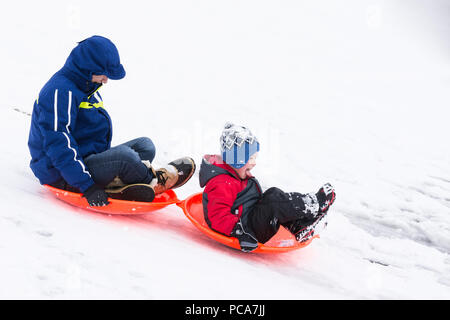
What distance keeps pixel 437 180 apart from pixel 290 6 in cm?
1148

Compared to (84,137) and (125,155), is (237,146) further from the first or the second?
(84,137)

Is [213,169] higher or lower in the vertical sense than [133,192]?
higher

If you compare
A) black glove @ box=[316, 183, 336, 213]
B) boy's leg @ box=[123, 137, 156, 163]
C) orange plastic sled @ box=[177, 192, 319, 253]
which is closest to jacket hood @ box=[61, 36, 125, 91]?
boy's leg @ box=[123, 137, 156, 163]

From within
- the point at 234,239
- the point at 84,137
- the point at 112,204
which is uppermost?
the point at 84,137

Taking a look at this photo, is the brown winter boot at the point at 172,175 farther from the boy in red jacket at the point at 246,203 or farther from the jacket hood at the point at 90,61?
the jacket hood at the point at 90,61

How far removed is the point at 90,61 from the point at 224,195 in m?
1.22

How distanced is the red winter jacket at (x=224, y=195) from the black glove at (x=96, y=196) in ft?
2.13

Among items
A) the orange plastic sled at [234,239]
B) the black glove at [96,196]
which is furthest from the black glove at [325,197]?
the black glove at [96,196]

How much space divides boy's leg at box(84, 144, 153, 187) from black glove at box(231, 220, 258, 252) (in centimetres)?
80

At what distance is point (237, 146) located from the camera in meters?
2.57

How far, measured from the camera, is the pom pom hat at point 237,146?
2.58m

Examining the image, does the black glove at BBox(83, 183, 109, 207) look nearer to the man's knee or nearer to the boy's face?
the man's knee

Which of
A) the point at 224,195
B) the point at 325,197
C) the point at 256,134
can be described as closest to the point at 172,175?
the point at 224,195

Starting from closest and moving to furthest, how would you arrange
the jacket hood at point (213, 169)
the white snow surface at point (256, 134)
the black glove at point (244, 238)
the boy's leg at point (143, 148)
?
the white snow surface at point (256, 134)
the black glove at point (244, 238)
the jacket hood at point (213, 169)
the boy's leg at point (143, 148)
